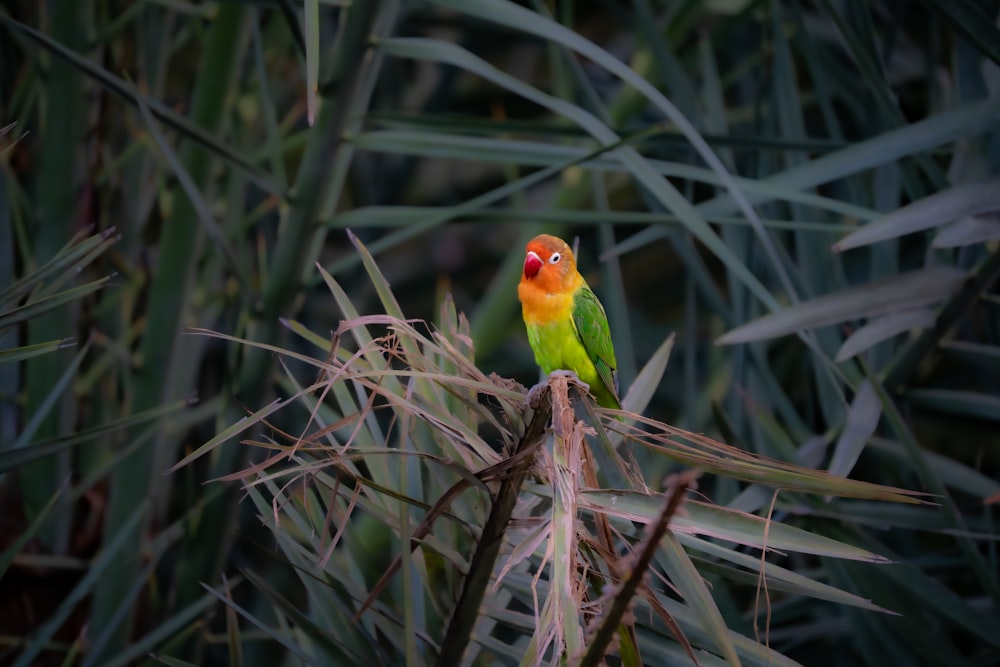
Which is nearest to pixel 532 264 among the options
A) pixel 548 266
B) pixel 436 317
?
pixel 548 266

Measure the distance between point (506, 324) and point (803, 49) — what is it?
0.47 meters

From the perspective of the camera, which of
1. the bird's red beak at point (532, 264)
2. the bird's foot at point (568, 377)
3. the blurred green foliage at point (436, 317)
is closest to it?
the bird's foot at point (568, 377)

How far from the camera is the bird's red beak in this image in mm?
759

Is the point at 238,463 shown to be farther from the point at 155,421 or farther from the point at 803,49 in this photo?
the point at 803,49

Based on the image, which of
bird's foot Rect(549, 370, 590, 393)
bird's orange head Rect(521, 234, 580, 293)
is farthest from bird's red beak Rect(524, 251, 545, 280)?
bird's foot Rect(549, 370, 590, 393)

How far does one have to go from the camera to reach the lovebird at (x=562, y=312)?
771mm

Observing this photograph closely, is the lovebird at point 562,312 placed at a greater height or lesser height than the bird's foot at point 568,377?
greater

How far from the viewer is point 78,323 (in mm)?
906

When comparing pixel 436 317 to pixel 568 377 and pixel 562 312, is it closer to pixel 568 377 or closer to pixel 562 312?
pixel 562 312

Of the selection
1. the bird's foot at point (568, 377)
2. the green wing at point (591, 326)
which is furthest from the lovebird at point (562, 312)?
the bird's foot at point (568, 377)

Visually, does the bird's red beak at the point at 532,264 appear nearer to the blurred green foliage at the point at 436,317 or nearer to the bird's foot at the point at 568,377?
the blurred green foliage at the point at 436,317

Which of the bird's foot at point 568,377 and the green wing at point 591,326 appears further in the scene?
the green wing at point 591,326

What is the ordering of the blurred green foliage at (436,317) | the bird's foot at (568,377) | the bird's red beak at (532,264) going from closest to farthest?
the bird's foot at (568,377)
the blurred green foliage at (436,317)
the bird's red beak at (532,264)

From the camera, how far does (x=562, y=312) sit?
2.55 ft
